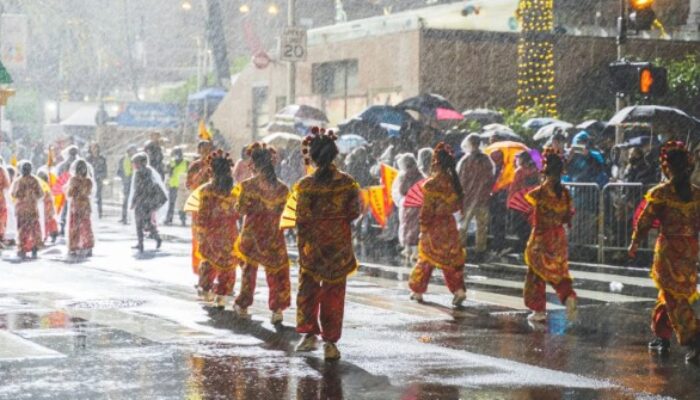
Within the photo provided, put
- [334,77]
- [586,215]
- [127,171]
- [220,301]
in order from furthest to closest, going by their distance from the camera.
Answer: [334,77] → [127,171] → [586,215] → [220,301]

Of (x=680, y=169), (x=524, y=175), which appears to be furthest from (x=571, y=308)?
(x=524, y=175)

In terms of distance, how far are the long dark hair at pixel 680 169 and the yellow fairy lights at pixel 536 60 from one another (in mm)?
22552

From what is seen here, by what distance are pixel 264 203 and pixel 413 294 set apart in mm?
2712

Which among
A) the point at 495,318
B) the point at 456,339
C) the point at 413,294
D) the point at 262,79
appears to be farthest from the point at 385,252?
the point at 262,79

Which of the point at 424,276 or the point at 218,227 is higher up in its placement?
the point at 218,227

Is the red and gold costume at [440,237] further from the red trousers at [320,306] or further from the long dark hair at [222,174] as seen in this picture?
the red trousers at [320,306]

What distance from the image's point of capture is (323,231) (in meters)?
10.7

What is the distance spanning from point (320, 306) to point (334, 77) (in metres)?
30.4

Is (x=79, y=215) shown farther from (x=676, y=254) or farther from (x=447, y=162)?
(x=676, y=254)

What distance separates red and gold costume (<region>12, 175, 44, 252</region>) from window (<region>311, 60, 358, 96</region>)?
60.7ft

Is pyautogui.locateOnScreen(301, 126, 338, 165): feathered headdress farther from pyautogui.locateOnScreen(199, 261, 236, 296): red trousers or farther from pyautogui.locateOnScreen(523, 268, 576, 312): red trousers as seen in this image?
pyautogui.locateOnScreen(199, 261, 236, 296): red trousers

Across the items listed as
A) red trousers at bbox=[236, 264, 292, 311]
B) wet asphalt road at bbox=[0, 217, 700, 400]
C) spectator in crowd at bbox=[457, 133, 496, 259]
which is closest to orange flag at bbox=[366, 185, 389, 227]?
spectator in crowd at bbox=[457, 133, 496, 259]

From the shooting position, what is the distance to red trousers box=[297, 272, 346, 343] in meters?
10.5

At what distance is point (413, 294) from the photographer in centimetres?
1488
